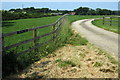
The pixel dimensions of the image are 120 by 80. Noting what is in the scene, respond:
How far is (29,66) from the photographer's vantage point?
246 inches

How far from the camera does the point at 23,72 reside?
563 centimetres

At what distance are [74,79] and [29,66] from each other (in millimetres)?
1903

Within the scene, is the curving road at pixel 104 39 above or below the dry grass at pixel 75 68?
above

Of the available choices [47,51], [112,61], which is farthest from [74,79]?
[47,51]

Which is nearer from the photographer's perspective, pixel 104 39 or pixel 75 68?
pixel 75 68

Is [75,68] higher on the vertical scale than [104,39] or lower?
lower

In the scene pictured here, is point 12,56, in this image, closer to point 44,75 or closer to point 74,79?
point 44,75

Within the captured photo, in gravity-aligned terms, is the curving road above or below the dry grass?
above

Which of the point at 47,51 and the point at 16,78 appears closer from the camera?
the point at 16,78

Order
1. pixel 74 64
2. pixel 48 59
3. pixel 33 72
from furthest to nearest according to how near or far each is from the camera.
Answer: pixel 48 59 < pixel 74 64 < pixel 33 72

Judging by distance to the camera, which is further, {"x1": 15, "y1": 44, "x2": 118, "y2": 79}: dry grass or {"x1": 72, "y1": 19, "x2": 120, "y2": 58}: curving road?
{"x1": 72, "y1": 19, "x2": 120, "y2": 58}: curving road

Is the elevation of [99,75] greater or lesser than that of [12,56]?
lesser

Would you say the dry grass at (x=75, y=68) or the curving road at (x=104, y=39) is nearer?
the dry grass at (x=75, y=68)

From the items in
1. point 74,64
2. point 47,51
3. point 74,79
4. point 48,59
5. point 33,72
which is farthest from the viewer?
point 47,51
